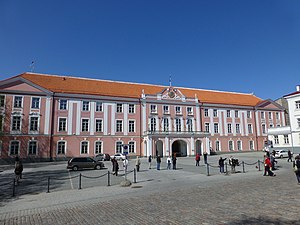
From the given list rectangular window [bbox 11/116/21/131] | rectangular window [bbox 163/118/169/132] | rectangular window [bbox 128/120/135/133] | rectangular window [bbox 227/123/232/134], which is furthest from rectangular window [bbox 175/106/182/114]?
rectangular window [bbox 11/116/21/131]

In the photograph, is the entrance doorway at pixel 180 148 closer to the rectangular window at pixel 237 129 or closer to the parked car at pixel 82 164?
the rectangular window at pixel 237 129

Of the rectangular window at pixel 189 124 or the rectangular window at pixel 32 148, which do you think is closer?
the rectangular window at pixel 32 148

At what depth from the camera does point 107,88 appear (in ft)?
147

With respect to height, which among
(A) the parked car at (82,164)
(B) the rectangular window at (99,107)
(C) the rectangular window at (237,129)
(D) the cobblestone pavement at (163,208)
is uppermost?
(B) the rectangular window at (99,107)

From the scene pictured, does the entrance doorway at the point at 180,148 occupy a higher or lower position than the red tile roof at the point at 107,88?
lower

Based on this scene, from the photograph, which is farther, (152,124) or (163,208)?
(152,124)

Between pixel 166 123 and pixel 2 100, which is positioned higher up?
pixel 2 100

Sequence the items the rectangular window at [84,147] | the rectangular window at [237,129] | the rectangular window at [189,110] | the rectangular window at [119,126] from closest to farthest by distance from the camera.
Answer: the rectangular window at [84,147]
the rectangular window at [119,126]
the rectangular window at [189,110]
the rectangular window at [237,129]

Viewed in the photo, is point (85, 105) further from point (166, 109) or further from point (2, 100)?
point (166, 109)

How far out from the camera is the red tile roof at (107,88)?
40.4m

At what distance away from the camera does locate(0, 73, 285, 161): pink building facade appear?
35656 mm

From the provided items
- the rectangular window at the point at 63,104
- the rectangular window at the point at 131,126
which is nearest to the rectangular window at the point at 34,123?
the rectangular window at the point at 63,104

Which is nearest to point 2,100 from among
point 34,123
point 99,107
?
point 34,123

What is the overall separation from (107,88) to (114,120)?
24.1ft
